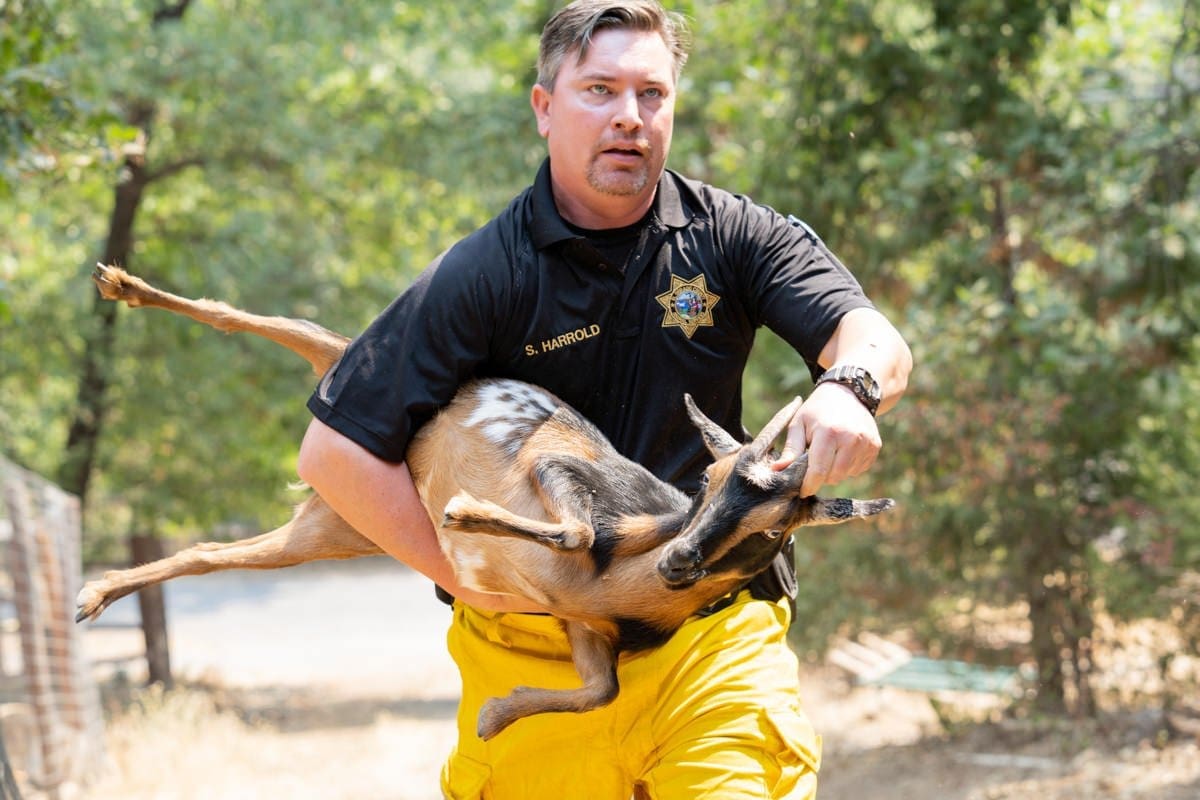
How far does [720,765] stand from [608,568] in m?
0.51

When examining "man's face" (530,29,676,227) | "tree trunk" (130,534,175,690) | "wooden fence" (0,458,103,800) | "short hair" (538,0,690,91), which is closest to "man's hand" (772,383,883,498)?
"man's face" (530,29,676,227)

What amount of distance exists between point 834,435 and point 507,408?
91cm

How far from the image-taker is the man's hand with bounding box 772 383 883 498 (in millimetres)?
2598

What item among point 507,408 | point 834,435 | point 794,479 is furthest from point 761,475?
point 507,408

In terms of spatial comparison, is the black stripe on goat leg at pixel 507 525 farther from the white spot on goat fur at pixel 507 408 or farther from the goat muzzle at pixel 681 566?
the white spot on goat fur at pixel 507 408

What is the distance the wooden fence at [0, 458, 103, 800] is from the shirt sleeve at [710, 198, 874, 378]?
6823 mm

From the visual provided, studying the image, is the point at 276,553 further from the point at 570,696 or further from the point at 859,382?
the point at 859,382

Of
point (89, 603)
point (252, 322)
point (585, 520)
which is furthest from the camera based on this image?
point (252, 322)

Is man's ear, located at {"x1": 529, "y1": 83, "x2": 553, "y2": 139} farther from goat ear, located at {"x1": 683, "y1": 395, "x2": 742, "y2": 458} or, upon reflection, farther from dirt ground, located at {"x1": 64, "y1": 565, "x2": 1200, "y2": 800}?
dirt ground, located at {"x1": 64, "y1": 565, "x2": 1200, "y2": 800}

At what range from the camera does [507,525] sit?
277 cm

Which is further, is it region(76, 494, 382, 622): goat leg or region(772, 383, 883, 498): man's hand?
region(76, 494, 382, 622): goat leg

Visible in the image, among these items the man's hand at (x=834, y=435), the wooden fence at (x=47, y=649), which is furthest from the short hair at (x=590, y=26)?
the wooden fence at (x=47, y=649)

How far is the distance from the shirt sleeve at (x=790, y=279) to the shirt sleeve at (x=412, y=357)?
1.97 ft

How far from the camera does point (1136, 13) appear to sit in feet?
40.0
